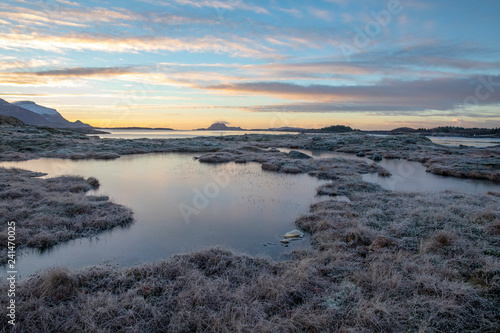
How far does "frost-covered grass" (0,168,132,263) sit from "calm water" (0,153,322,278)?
696 mm

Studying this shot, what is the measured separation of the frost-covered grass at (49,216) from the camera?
435 inches

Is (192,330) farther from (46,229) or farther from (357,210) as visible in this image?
(357,210)

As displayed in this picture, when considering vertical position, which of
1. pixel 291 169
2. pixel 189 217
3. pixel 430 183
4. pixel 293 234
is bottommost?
pixel 293 234

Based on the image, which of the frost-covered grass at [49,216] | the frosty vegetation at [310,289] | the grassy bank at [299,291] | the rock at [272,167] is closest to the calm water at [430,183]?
the rock at [272,167]

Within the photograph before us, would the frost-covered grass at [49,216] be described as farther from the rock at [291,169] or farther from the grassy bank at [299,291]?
the rock at [291,169]

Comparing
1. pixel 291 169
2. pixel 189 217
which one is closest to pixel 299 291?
pixel 189 217

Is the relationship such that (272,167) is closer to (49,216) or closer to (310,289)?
(49,216)

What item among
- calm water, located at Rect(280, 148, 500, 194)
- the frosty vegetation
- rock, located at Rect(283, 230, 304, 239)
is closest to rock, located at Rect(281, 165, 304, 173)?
calm water, located at Rect(280, 148, 500, 194)

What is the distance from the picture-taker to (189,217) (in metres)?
14.9

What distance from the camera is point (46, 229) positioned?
1183 centimetres

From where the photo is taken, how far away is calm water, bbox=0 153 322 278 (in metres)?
10.4

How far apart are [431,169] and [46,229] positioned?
3920 centimetres

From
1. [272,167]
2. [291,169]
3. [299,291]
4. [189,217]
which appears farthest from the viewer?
[272,167]

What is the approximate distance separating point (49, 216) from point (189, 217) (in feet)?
22.7
